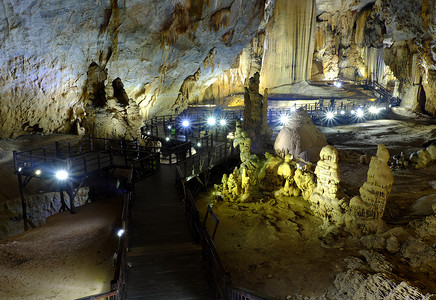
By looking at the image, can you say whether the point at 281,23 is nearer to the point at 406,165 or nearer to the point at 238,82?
the point at 238,82

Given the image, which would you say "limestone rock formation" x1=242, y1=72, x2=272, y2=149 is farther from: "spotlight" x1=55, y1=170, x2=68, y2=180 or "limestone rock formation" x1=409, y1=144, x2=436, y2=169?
"spotlight" x1=55, y1=170, x2=68, y2=180

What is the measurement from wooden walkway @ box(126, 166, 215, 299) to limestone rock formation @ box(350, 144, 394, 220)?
5.00m

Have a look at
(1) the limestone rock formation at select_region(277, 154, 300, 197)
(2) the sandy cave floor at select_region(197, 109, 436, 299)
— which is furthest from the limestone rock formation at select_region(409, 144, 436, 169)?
(1) the limestone rock formation at select_region(277, 154, 300, 197)

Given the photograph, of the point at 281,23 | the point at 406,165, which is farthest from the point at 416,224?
the point at 281,23

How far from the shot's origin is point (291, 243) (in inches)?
358

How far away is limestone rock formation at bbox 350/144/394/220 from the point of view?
884 cm

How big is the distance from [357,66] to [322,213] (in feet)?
122

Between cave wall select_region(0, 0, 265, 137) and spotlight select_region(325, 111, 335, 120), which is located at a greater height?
cave wall select_region(0, 0, 265, 137)

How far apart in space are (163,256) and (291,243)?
3.85m

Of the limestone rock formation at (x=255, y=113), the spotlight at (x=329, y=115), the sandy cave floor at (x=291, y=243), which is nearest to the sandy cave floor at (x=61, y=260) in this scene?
the sandy cave floor at (x=291, y=243)

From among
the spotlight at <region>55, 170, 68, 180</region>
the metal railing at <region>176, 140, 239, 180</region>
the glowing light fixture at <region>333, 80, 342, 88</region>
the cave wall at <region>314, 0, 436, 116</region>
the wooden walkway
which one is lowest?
the wooden walkway

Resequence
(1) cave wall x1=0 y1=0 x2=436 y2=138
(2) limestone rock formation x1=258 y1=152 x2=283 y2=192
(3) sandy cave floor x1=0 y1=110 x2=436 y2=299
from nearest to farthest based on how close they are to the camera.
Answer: (3) sandy cave floor x1=0 y1=110 x2=436 y2=299 → (2) limestone rock formation x1=258 y1=152 x2=283 y2=192 → (1) cave wall x1=0 y1=0 x2=436 y2=138

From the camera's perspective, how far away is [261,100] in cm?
2033

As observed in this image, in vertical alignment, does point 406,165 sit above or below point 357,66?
below
